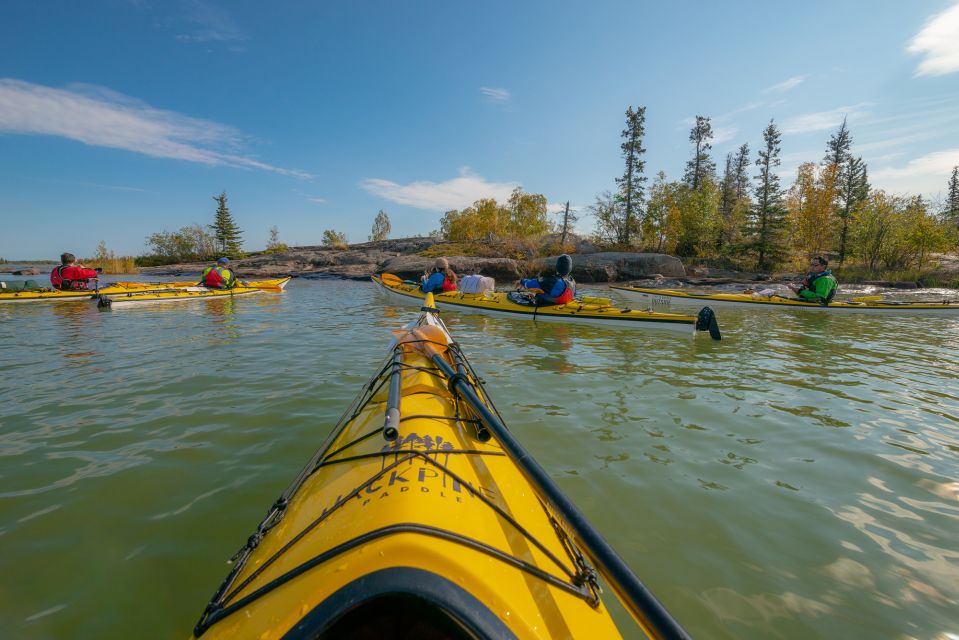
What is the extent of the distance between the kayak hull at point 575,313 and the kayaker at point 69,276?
41.2 feet

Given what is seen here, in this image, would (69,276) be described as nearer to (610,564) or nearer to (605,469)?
(605,469)

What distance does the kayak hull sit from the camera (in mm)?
9438

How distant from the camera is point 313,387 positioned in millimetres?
5492

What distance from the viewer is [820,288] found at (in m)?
12.5

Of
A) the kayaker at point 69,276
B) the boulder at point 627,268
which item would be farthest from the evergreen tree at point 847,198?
the kayaker at point 69,276

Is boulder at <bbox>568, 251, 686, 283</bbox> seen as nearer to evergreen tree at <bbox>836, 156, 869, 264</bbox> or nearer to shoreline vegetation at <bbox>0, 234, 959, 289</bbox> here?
shoreline vegetation at <bbox>0, 234, 959, 289</bbox>

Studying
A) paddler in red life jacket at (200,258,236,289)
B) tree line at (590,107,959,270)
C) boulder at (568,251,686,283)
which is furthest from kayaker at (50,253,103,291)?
tree line at (590,107,959,270)

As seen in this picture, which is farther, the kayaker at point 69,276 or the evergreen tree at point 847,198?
the evergreen tree at point 847,198

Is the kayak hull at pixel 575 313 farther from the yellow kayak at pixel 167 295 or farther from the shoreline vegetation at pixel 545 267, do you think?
the yellow kayak at pixel 167 295

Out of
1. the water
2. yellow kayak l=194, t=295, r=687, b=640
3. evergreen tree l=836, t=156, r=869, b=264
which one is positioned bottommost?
the water

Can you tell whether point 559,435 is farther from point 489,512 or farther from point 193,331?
point 193,331

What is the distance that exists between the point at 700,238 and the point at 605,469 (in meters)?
35.4

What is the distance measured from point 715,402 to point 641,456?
79.2 inches

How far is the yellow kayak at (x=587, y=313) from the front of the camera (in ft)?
30.0
